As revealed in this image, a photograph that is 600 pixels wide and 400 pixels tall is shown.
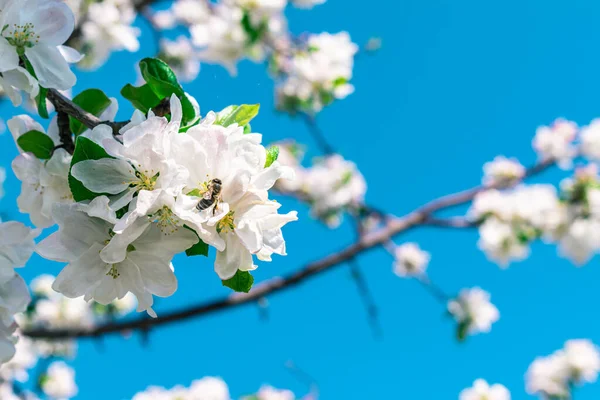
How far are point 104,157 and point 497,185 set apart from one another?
3.29 metres

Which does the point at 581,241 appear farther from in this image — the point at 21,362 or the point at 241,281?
the point at 21,362

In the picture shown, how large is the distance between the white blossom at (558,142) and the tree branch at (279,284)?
2.52ft

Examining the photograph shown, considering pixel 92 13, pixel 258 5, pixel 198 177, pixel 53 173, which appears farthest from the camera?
pixel 92 13

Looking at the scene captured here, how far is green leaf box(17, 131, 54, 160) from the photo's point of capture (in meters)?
0.97

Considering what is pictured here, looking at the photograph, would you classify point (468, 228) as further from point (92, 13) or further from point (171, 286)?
point (171, 286)

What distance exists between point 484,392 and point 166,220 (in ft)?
13.8

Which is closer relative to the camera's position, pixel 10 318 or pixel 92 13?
pixel 10 318

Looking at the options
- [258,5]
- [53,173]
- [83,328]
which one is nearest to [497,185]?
[258,5]

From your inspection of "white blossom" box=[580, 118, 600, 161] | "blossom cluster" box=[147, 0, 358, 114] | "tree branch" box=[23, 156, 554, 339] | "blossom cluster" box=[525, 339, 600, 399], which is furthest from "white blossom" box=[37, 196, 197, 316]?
"blossom cluster" box=[525, 339, 600, 399]

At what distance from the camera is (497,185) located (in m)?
3.71

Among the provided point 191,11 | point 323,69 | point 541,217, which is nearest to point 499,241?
point 541,217

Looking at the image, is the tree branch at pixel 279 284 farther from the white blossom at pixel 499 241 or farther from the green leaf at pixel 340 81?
the green leaf at pixel 340 81

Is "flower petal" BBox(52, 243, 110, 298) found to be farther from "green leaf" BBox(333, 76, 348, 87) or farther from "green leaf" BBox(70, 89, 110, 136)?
"green leaf" BBox(333, 76, 348, 87)

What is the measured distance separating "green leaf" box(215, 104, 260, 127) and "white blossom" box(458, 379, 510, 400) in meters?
4.05
